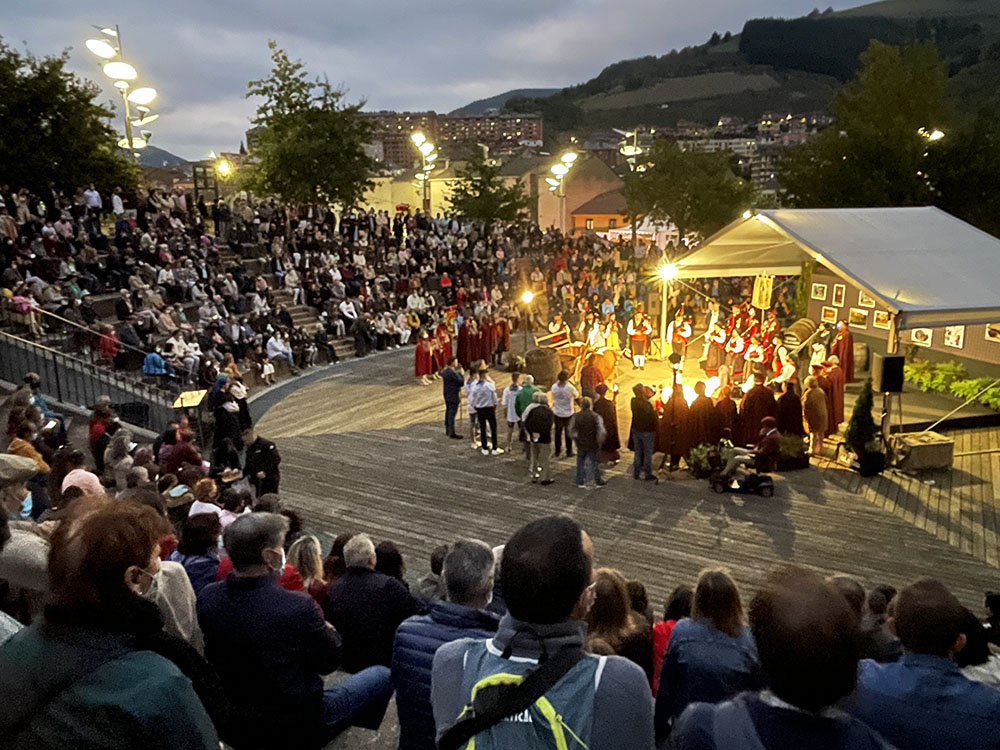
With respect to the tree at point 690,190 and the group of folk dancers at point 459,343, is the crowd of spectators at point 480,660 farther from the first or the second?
the tree at point 690,190

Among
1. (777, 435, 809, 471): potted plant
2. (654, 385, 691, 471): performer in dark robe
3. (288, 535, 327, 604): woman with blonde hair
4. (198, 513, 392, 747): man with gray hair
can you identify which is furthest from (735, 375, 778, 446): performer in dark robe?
(198, 513, 392, 747): man with gray hair

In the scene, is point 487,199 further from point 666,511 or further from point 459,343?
point 666,511

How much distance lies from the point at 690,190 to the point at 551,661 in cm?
4110

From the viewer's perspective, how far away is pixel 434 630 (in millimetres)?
2971

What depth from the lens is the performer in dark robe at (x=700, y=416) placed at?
1158cm

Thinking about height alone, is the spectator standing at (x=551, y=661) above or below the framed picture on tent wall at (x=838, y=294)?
above

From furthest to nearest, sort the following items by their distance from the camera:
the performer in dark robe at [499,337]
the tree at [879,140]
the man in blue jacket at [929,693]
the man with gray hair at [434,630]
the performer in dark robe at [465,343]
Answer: the tree at [879,140] < the performer in dark robe at [499,337] < the performer in dark robe at [465,343] < the man with gray hair at [434,630] < the man in blue jacket at [929,693]

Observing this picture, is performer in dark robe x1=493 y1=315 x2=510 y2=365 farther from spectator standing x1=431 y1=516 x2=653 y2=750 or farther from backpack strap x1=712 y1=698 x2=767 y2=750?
backpack strap x1=712 y1=698 x2=767 y2=750

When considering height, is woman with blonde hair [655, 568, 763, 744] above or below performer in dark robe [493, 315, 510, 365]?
above

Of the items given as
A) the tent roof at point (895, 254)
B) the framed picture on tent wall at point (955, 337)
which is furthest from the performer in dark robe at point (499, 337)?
the framed picture on tent wall at point (955, 337)

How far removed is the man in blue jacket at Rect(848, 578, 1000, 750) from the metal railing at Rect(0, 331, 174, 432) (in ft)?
41.0

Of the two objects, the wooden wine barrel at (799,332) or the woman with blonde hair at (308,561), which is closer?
the woman with blonde hair at (308,561)

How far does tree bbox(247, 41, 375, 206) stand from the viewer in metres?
30.5

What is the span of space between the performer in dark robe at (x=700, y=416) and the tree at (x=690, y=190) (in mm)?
30662
